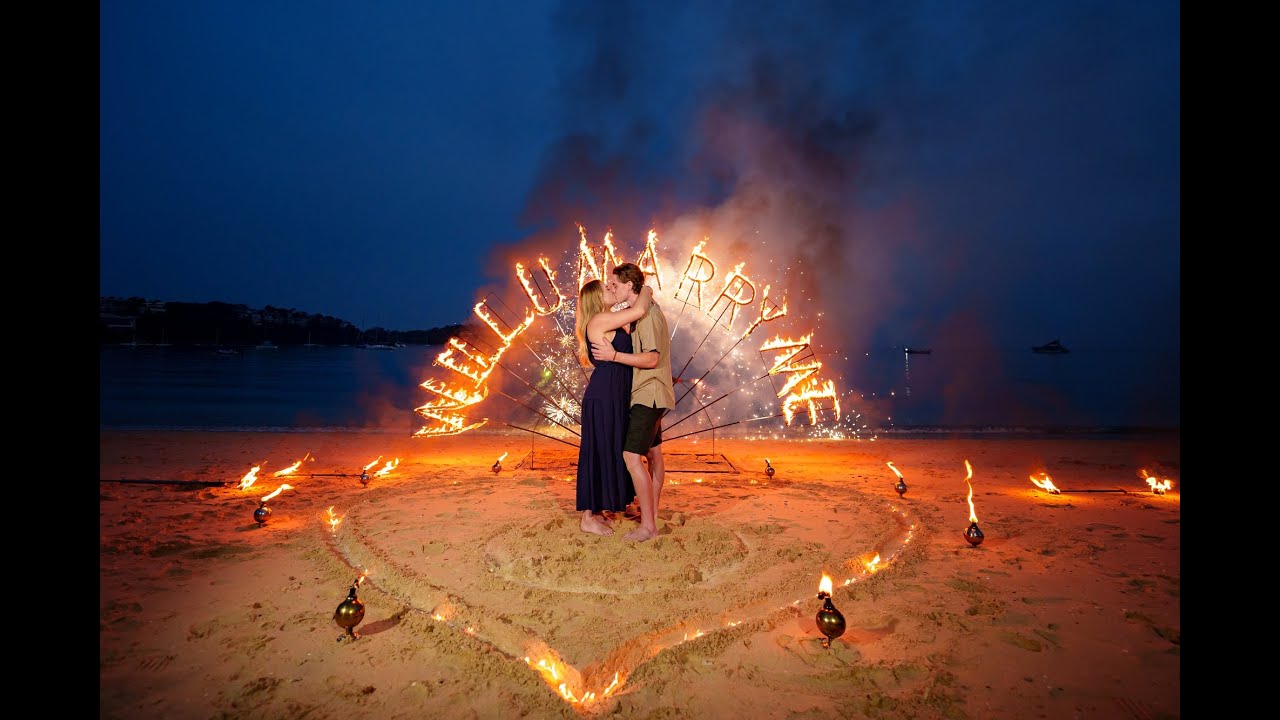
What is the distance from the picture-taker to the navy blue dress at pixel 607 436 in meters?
4.37

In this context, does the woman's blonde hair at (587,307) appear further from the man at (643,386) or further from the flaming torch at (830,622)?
the flaming torch at (830,622)

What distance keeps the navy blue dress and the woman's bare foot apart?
0.72 feet

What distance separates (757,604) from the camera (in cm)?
329

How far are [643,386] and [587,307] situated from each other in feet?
2.69

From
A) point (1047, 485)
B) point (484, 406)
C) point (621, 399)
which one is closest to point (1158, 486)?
point (1047, 485)

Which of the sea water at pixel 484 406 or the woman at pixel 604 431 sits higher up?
the woman at pixel 604 431

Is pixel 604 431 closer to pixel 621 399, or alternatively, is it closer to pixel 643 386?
pixel 621 399

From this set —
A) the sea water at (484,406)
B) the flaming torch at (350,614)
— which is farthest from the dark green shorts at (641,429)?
the sea water at (484,406)

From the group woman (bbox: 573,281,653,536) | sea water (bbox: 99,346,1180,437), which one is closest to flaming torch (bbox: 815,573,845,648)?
woman (bbox: 573,281,653,536)

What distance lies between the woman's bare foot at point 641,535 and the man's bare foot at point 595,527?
0.59 feet
